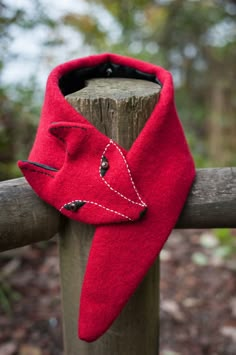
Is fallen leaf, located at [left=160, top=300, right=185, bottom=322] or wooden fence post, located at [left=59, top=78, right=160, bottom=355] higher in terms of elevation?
wooden fence post, located at [left=59, top=78, right=160, bottom=355]

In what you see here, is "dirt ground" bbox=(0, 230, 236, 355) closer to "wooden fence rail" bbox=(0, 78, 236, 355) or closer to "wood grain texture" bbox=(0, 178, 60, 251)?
"wooden fence rail" bbox=(0, 78, 236, 355)

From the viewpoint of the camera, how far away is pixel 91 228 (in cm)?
73

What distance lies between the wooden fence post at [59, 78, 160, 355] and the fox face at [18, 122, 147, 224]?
0.06 metres

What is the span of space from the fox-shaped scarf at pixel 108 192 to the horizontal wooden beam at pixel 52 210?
4cm

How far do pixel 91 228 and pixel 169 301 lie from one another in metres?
1.22

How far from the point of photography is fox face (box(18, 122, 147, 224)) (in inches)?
25.2

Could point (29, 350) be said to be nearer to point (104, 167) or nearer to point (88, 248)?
point (88, 248)

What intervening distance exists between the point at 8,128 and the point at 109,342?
69.2 inches

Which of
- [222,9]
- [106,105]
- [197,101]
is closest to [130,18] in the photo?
[222,9]

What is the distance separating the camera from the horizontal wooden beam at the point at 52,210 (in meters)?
0.66

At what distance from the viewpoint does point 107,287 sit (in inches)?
25.8

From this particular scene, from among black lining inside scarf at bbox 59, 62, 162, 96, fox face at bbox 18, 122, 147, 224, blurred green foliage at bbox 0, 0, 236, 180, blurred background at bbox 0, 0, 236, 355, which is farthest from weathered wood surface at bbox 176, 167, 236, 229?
blurred green foliage at bbox 0, 0, 236, 180

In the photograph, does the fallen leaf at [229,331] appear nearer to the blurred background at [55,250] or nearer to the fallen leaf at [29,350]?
the blurred background at [55,250]

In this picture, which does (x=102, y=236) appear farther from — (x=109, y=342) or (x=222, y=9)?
(x=222, y=9)
